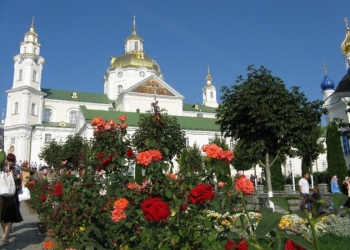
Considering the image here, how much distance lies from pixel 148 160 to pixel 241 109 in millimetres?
9988

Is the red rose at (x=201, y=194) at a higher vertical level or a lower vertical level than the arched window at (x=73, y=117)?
lower

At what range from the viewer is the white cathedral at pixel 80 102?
42.3 m

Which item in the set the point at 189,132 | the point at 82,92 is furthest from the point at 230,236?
the point at 82,92

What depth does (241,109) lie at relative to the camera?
12.9 metres

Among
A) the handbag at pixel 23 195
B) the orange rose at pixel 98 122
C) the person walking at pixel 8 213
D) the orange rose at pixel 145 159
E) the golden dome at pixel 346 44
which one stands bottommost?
the person walking at pixel 8 213

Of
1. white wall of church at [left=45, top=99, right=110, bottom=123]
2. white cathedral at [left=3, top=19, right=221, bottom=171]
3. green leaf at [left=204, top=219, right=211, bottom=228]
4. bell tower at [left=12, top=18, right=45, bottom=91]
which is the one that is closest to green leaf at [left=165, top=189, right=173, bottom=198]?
green leaf at [left=204, top=219, right=211, bottom=228]

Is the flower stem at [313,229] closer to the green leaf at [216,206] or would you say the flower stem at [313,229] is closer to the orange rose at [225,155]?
the green leaf at [216,206]

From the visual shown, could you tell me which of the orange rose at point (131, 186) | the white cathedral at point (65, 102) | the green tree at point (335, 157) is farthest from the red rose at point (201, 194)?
the white cathedral at point (65, 102)

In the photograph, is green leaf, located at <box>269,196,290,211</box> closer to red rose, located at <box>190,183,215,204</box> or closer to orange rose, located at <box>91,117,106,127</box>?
red rose, located at <box>190,183,215,204</box>

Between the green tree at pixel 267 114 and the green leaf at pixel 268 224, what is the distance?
37.5 feet

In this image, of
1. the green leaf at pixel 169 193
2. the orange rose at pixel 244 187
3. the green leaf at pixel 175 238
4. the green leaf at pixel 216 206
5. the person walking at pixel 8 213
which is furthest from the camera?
the person walking at pixel 8 213

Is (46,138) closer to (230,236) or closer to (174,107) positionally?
(174,107)

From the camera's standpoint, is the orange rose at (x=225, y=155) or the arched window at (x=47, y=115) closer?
the orange rose at (x=225, y=155)

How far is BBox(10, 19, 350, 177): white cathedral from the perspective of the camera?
42.3 meters
